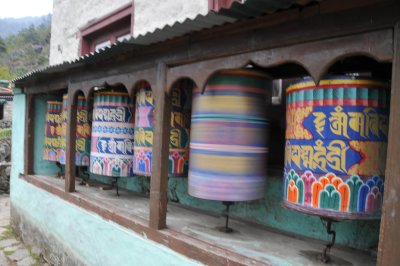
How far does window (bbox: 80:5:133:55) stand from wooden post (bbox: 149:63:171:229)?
11.1 feet

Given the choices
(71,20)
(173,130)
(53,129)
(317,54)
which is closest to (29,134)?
(53,129)

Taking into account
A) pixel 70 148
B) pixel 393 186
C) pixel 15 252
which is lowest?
pixel 15 252

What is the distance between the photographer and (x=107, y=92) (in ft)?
14.1

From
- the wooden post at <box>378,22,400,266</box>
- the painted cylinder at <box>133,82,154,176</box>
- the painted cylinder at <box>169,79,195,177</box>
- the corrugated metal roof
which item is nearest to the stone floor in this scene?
the painted cylinder at <box>133,82,154,176</box>

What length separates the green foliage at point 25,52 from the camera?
53.8 metres

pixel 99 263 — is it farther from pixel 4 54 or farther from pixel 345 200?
pixel 4 54

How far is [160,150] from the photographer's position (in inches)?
120

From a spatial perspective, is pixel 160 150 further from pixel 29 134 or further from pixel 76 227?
pixel 29 134

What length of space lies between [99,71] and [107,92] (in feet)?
1.24

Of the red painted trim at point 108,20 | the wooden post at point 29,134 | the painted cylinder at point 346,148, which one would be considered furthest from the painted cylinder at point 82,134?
the painted cylinder at point 346,148

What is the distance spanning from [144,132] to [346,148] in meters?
2.07

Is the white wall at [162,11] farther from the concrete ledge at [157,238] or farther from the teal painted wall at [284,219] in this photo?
the concrete ledge at [157,238]

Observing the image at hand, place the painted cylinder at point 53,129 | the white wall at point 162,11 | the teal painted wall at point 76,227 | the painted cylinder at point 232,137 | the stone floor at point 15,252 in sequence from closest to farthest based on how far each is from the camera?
1. the painted cylinder at point 232,137
2. the teal painted wall at point 76,227
3. the white wall at point 162,11
4. the stone floor at point 15,252
5. the painted cylinder at point 53,129

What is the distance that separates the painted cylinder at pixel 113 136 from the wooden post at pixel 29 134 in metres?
2.41
